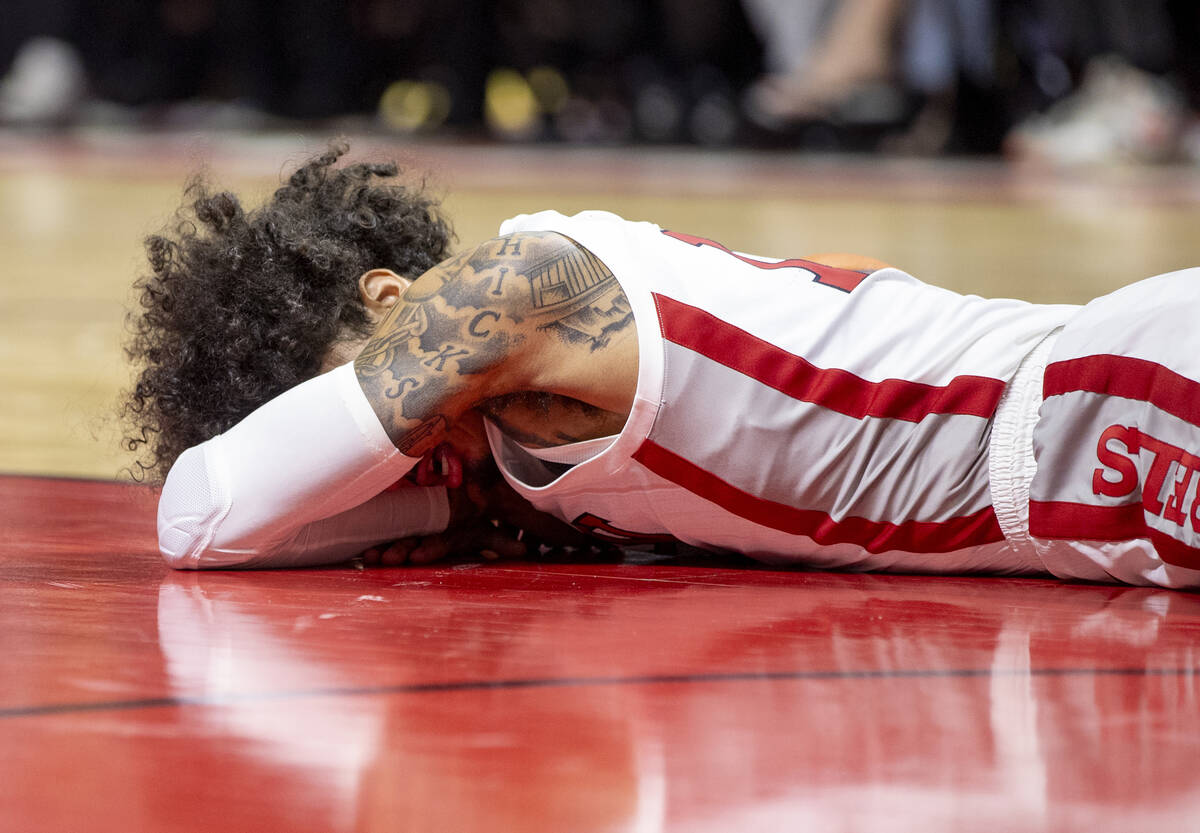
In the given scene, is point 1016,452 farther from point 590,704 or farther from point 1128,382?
point 590,704

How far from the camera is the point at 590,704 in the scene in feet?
3.65

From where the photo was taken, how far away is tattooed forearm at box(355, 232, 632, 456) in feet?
4.80

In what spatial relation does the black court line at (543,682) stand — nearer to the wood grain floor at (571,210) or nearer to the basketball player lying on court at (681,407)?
the basketball player lying on court at (681,407)

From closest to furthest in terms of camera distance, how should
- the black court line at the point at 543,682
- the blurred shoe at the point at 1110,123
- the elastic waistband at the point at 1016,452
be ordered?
the black court line at the point at 543,682
the elastic waistband at the point at 1016,452
the blurred shoe at the point at 1110,123

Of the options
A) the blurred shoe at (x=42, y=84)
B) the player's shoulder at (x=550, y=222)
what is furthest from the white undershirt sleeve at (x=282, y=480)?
the blurred shoe at (x=42, y=84)

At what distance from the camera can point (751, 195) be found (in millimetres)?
6449

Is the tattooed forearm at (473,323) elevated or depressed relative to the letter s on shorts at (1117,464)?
elevated

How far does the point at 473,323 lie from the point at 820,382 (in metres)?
0.35

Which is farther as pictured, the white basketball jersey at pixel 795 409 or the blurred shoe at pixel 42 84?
the blurred shoe at pixel 42 84

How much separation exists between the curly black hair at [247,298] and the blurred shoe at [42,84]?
804 cm

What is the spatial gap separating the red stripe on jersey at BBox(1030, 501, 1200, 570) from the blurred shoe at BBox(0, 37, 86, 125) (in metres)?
8.68

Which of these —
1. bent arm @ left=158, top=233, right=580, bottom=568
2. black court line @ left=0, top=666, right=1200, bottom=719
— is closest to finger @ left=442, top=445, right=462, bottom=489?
bent arm @ left=158, top=233, right=580, bottom=568

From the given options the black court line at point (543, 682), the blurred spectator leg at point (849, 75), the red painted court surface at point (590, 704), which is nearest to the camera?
the red painted court surface at point (590, 704)

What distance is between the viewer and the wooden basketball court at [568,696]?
92 cm
